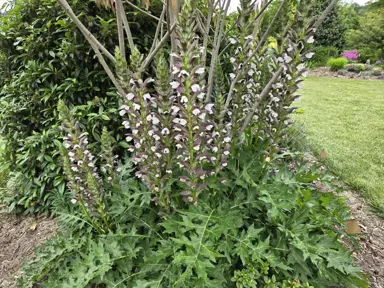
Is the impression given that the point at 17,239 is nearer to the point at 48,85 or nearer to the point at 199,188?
the point at 48,85

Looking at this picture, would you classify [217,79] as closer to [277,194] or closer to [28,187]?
[277,194]

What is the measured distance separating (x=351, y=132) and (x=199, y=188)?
5.08 metres

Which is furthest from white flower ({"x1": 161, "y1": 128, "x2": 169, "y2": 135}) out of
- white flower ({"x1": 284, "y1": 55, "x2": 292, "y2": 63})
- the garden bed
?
the garden bed

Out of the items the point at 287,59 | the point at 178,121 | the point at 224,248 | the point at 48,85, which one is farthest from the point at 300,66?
the point at 48,85

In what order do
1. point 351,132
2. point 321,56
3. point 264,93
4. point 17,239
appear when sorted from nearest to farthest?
point 264,93 → point 17,239 → point 351,132 → point 321,56

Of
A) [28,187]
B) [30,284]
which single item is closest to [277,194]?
[30,284]

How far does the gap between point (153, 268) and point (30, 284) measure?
1054 millimetres

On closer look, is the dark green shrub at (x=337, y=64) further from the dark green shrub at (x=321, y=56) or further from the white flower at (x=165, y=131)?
the white flower at (x=165, y=131)

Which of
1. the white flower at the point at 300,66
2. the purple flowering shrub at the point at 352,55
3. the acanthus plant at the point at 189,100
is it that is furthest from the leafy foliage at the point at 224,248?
the purple flowering shrub at the point at 352,55

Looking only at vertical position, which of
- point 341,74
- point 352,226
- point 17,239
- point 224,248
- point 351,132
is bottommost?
point 341,74

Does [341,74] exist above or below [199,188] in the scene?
below

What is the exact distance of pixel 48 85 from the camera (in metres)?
3.08

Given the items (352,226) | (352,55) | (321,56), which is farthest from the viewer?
(321,56)

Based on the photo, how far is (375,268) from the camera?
2.41 meters
